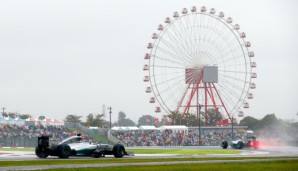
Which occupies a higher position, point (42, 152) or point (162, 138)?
point (42, 152)

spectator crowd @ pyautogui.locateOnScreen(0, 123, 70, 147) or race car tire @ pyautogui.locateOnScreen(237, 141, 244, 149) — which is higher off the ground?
spectator crowd @ pyautogui.locateOnScreen(0, 123, 70, 147)

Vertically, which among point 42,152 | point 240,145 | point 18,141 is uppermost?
point 42,152

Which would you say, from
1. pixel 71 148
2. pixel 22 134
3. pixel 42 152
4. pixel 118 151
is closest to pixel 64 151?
pixel 71 148

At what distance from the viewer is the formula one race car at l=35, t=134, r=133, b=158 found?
128 ft

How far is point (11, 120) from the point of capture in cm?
7856

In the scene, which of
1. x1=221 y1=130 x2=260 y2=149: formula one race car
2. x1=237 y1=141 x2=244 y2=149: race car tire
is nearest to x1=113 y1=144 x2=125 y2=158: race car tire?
x1=221 y1=130 x2=260 y2=149: formula one race car

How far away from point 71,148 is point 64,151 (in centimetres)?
68

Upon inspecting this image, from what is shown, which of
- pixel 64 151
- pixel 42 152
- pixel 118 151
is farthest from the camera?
pixel 118 151

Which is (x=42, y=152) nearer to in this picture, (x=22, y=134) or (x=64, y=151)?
(x=64, y=151)

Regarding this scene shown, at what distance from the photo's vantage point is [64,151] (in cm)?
3894

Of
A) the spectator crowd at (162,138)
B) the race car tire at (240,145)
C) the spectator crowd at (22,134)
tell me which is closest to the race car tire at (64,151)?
the spectator crowd at (22,134)

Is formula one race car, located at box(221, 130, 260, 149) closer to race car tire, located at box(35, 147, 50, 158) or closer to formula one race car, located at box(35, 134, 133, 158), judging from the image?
formula one race car, located at box(35, 134, 133, 158)

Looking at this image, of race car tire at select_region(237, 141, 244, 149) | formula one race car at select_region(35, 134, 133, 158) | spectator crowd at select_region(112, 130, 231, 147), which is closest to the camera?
formula one race car at select_region(35, 134, 133, 158)

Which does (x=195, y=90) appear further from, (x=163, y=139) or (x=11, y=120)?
(x=11, y=120)
